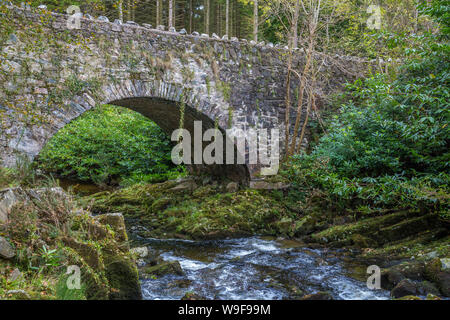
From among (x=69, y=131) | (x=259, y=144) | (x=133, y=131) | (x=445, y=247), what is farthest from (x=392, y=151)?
(x=69, y=131)

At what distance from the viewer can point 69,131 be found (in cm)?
1184

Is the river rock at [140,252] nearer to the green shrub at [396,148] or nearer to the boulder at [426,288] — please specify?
the green shrub at [396,148]

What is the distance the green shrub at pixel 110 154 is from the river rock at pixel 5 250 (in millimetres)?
7526

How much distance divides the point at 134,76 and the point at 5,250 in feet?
15.6

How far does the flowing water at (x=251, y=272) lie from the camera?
14.0 feet

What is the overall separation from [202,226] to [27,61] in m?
4.30

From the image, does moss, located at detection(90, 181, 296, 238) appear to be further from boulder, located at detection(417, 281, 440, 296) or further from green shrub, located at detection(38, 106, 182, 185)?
boulder, located at detection(417, 281, 440, 296)

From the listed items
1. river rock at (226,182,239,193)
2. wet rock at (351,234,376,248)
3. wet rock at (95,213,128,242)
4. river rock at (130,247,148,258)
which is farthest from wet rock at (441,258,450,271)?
river rock at (226,182,239,193)

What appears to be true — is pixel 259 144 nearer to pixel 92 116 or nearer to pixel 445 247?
pixel 445 247

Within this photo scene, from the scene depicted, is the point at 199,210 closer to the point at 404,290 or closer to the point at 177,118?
the point at 177,118

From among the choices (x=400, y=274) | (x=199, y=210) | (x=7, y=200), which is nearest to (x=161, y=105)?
(x=199, y=210)

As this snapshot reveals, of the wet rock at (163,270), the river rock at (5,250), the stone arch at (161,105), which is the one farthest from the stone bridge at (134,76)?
the wet rock at (163,270)
